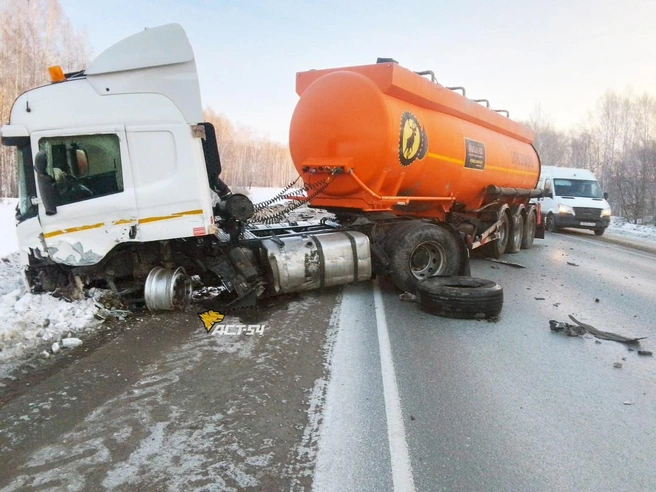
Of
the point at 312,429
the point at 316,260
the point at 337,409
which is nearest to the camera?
the point at 312,429

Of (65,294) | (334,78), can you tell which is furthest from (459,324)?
(65,294)

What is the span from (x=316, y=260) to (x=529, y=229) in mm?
8757

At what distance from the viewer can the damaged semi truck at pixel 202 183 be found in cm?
509

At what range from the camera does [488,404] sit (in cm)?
349

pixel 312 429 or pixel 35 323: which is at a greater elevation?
pixel 35 323

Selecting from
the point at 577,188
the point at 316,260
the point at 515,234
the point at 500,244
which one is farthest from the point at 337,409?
the point at 577,188

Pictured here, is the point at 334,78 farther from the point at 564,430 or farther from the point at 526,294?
the point at 564,430

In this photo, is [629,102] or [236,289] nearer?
[236,289]

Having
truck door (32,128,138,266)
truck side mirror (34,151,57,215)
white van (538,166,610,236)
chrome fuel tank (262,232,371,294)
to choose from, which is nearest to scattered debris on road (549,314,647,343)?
chrome fuel tank (262,232,371,294)

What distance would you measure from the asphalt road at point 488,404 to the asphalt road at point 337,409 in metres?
0.01

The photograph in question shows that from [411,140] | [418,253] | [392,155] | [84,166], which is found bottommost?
[418,253]

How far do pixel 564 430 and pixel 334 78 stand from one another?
558 cm

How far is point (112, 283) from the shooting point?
5547mm

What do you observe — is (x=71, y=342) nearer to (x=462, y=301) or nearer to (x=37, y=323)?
(x=37, y=323)
